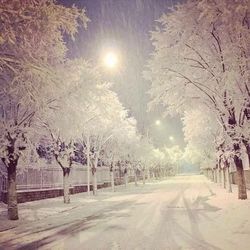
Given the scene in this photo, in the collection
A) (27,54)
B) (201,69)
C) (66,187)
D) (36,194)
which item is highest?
(201,69)

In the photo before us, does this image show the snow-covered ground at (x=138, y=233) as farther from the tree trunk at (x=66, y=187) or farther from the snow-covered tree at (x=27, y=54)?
the tree trunk at (x=66, y=187)

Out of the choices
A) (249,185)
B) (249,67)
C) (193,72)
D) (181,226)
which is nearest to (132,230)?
(181,226)

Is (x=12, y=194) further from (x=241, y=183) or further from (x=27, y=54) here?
(x=241, y=183)

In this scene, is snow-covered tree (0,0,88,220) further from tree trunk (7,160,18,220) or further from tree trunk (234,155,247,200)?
tree trunk (234,155,247,200)

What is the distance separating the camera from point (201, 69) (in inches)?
875

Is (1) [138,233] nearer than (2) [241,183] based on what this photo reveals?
Yes

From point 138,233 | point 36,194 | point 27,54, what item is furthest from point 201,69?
point 36,194

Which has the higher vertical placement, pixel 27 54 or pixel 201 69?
pixel 201 69

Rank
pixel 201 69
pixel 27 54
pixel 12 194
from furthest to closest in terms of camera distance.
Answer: pixel 201 69
pixel 12 194
pixel 27 54

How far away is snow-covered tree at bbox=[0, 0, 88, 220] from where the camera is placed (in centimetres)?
1108

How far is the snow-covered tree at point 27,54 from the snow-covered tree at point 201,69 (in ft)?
21.2

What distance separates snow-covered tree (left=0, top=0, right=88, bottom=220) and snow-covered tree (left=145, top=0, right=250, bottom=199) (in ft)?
21.2

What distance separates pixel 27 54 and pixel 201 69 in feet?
36.2

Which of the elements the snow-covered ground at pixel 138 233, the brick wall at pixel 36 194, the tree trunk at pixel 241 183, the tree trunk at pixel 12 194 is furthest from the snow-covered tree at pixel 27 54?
→ the tree trunk at pixel 241 183
